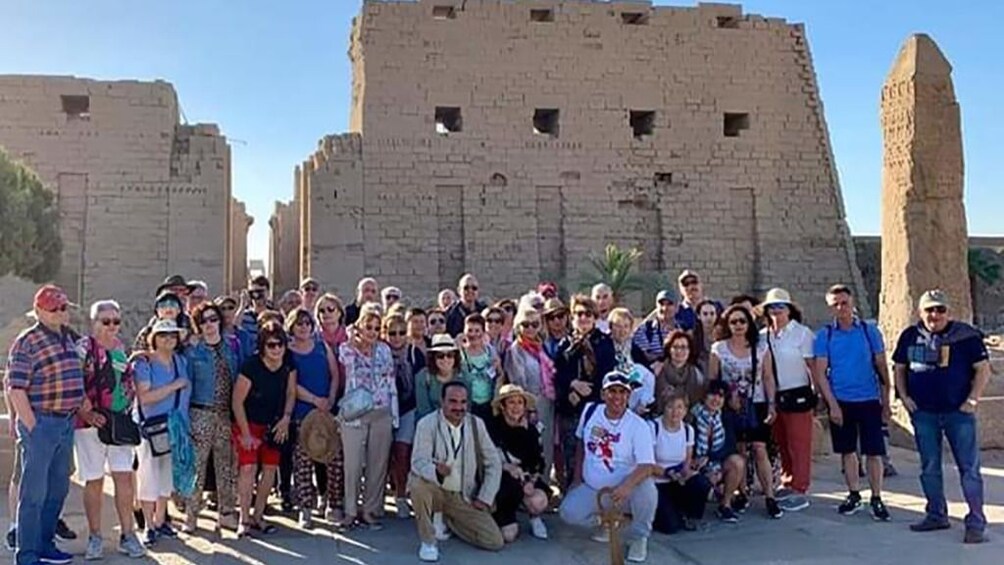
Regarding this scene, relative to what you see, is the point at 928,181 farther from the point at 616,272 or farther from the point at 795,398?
the point at 616,272

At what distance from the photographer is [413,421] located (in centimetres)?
700

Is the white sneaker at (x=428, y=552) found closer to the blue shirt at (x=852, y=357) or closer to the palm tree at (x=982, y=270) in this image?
the blue shirt at (x=852, y=357)

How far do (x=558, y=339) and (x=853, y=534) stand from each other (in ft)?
7.86

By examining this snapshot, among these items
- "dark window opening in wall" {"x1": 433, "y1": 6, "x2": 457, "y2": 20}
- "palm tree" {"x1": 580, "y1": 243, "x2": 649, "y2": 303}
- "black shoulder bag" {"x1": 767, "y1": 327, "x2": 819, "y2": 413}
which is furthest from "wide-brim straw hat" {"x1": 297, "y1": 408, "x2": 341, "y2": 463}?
"dark window opening in wall" {"x1": 433, "y1": 6, "x2": 457, "y2": 20}

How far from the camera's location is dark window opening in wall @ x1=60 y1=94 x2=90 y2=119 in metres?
20.5

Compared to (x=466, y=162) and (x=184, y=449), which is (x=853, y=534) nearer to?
(x=184, y=449)

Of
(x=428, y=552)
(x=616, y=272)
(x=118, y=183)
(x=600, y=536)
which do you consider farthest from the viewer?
(x=616, y=272)

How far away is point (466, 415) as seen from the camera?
6.38 meters

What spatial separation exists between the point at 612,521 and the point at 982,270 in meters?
26.3

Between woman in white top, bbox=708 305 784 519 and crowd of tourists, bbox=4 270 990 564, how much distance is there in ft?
0.05

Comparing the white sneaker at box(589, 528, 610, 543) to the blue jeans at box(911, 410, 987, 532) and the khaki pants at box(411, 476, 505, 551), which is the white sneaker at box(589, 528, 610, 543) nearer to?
the khaki pants at box(411, 476, 505, 551)

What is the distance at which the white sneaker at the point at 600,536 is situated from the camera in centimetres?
638

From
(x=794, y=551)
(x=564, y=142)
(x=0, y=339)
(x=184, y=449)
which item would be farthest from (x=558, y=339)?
(x=564, y=142)

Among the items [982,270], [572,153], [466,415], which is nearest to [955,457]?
[466,415]
